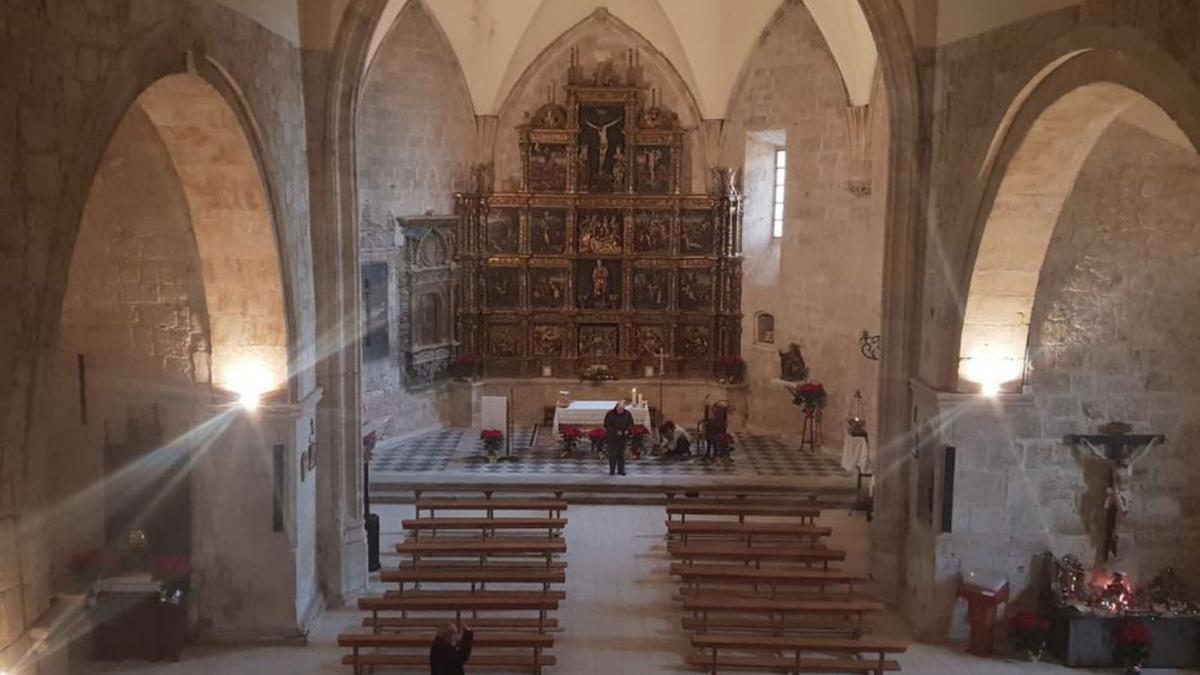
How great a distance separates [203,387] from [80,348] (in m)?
1.26

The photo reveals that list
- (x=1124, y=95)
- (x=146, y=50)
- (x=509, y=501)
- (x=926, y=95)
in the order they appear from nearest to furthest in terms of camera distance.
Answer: (x=146, y=50), (x=1124, y=95), (x=926, y=95), (x=509, y=501)

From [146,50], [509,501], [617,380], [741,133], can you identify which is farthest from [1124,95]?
[617,380]

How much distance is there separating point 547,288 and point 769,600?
12.2 meters

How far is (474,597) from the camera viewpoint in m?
12.1

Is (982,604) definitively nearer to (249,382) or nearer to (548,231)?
(249,382)

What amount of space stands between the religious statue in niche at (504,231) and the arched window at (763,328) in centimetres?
518

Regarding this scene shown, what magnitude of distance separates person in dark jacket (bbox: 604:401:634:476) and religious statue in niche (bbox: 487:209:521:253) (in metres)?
5.74

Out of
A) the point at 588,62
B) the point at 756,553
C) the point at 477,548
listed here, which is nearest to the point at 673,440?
the point at 756,553

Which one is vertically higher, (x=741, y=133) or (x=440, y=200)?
(x=741, y=133)

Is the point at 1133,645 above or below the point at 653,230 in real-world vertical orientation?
below

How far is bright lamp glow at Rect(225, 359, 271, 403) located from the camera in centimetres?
1184

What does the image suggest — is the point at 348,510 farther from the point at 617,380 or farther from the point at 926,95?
the point at 617,380

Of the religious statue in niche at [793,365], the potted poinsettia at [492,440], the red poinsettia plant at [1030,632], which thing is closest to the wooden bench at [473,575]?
the red poinsettia plant at [1030,632]

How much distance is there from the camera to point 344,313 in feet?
44.0
